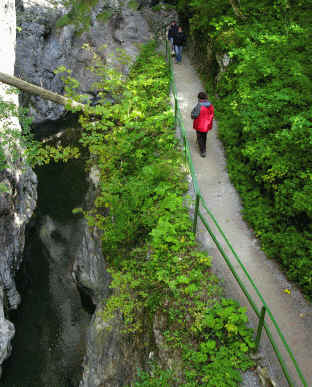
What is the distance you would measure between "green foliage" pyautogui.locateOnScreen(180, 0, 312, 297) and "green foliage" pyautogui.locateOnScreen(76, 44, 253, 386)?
1.72m

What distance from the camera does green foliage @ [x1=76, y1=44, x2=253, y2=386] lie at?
598 centimetres

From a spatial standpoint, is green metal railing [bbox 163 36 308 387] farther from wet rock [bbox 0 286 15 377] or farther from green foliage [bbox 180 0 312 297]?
wet rock [bbox 0 286 15 377]

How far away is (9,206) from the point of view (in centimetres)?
1205

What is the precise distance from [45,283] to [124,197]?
6.85m

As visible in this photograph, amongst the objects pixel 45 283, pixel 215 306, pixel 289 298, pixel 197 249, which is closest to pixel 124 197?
pixel 197 249

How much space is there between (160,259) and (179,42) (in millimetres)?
12268

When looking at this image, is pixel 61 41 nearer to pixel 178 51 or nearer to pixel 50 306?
pixel 178 51

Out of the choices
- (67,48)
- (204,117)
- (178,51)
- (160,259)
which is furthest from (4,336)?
(67,48)

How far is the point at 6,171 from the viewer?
12.0m

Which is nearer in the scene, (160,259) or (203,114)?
(160,259)

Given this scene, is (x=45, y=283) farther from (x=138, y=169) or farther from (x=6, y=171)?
(x=138, y=169)

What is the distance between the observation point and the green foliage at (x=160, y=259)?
598 centimetres

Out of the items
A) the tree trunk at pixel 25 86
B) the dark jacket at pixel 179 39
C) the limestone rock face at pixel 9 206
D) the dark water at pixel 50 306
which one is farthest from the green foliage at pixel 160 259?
the dark jacket at pixel 179 39

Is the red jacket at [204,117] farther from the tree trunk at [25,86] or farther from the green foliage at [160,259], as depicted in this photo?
the tree trunk at [25,86]
